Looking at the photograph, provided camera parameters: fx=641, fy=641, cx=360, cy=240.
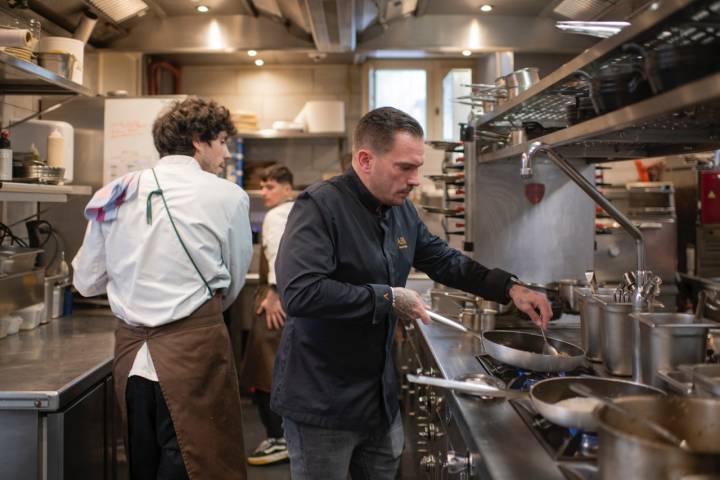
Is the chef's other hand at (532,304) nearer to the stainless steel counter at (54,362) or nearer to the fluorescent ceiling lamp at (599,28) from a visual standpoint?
the fluorescent ceiling lamp at (599,28)

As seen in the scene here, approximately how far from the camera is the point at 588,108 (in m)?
1.77

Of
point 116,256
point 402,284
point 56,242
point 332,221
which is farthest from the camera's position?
point 56,242

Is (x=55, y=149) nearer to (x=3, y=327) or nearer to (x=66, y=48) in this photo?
(x=66, y=48)

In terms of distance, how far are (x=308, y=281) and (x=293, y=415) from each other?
→ 414 millimetres

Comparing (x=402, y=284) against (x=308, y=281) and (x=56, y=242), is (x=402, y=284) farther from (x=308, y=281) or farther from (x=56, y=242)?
(x=56, y=242)

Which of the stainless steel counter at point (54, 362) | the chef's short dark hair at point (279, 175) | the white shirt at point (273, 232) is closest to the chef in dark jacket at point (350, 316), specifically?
the stainless steel counter at point (54, 362)

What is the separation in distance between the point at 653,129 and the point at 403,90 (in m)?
3.99

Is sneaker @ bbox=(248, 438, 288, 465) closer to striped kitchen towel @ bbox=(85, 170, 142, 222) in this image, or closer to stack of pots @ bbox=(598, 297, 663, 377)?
striped kitchen towel @ bbox=(85, 170, 142, 222)

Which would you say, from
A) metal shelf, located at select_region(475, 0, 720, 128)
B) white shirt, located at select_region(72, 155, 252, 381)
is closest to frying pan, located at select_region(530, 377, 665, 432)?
metal shelf, located at select_region(475, 0, 720, 128)

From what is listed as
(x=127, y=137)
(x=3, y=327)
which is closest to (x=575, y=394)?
(x=3, y=327)

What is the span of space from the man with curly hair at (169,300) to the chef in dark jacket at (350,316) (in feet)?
1.52

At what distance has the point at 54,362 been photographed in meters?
2.46

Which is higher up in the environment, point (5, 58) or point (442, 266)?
point (5, 58)

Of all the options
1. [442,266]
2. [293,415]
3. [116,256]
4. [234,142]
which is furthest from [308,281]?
[234,142]
